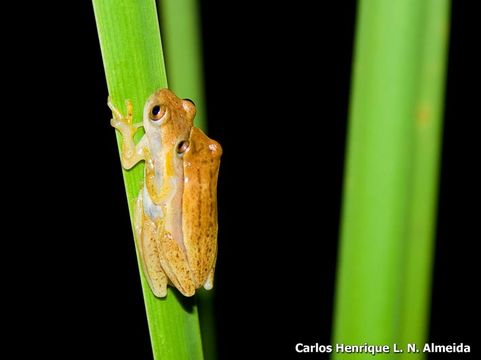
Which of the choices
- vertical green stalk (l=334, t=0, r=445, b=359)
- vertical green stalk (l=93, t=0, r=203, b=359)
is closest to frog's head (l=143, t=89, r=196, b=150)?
vertical green stalk (l=93, t=0, r=203, b=359)

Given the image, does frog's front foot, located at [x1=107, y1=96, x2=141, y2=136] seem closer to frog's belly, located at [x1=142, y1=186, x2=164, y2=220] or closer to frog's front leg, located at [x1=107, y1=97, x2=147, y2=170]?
frog's front leg, located at [x1=107, y1=97, x2=147, y2=170]

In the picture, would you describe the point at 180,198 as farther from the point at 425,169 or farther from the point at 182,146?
the point at 425,169

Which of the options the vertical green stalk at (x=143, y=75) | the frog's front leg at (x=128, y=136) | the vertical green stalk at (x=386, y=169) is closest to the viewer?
the vertical green stalk at (x=386, y=169)

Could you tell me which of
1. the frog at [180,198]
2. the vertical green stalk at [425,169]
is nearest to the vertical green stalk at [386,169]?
the vertical green stalk at [425,169]

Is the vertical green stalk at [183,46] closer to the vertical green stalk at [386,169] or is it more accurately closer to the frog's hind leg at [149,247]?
the frog's hind leg at [149,247]

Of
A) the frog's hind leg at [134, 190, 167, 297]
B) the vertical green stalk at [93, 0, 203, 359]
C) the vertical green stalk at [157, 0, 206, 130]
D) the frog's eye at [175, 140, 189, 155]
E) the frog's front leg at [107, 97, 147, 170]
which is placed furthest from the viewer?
the frog's eye at [175, 140, 189, 155]

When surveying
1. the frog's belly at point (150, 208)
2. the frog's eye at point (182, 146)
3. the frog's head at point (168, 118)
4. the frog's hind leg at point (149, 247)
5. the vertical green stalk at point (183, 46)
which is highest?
the vertical green stalk at point (183, 46)
